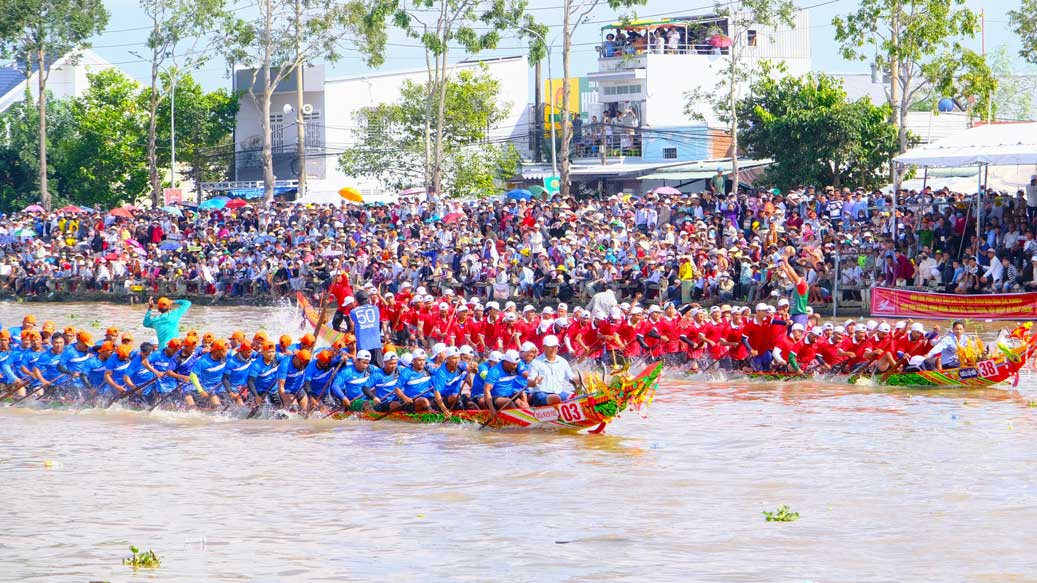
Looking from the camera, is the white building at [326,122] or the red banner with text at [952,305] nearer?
the red banner with text at [952,305]

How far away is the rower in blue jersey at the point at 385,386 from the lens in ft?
47.8

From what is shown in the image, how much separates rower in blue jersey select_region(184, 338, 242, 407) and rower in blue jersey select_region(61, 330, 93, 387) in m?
1.61

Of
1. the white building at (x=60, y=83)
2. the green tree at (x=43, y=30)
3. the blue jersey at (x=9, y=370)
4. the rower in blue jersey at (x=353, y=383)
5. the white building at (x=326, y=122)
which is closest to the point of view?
the rower in blue jersey at (x=353, y=383)

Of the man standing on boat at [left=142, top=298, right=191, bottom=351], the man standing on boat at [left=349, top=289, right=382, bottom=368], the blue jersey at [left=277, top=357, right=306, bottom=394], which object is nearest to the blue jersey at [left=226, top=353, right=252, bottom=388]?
the blue jersey at [left=277, top=357, right=306, bottom=394]

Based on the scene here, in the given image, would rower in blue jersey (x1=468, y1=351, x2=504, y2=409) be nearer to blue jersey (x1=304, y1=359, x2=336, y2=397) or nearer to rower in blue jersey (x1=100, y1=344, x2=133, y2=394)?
blue jersey (x1=304, y1=359, x2=336, y2=397)

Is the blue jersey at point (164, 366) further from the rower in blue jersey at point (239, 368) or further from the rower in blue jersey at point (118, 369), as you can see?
the rower in blue jersey at point (239, 368)

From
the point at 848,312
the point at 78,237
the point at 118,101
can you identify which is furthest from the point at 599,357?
the point at 118,101

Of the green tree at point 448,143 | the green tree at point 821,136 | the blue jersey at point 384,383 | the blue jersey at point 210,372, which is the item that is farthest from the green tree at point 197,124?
the blue jersey at point 384,383

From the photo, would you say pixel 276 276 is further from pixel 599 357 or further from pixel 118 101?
pixel 118 101

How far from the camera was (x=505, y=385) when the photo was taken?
1386 centimetres

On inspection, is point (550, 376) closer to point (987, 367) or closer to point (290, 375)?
point (290, 375)

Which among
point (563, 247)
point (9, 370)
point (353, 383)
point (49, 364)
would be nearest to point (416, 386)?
point (353, 383)

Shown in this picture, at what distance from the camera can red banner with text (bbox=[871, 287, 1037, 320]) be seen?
2111 cm

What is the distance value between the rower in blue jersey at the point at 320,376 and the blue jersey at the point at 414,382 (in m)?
0.84
